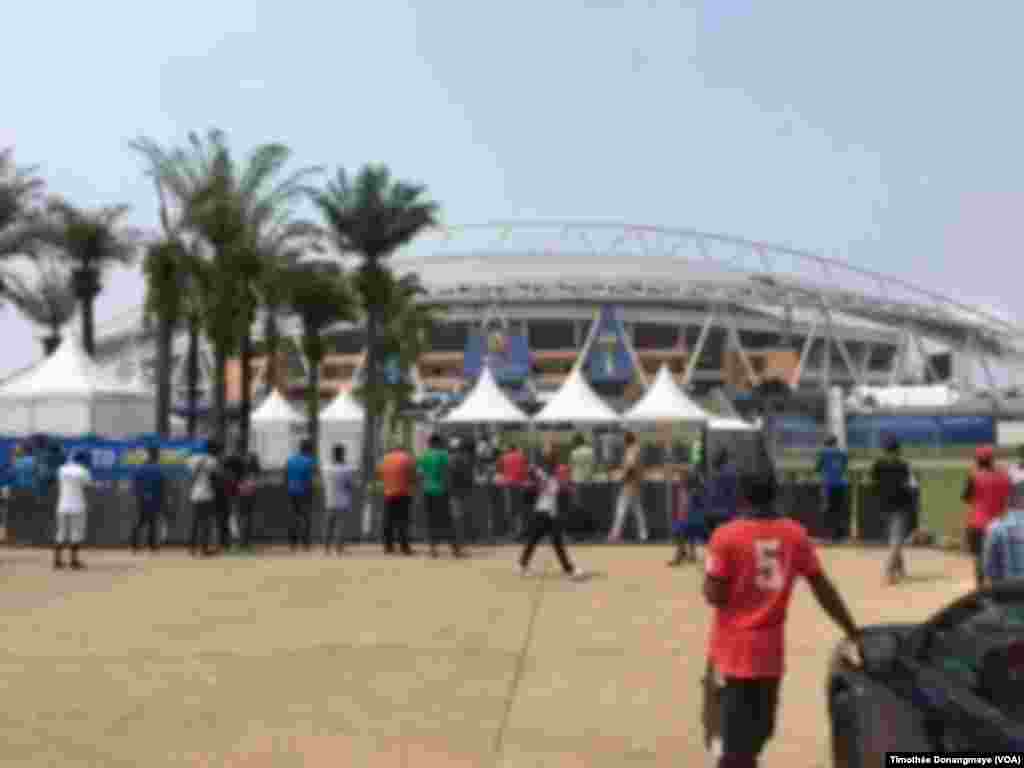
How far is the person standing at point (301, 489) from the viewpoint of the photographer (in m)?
19.5

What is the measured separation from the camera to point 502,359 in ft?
256

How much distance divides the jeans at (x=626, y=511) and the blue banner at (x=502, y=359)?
53914 mm

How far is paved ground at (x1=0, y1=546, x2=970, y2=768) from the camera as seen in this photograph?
23.7ft

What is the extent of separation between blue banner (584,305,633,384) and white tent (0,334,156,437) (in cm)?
6003

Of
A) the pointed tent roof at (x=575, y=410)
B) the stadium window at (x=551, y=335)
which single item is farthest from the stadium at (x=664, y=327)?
the pointed tent roof at (x=575, y=410)

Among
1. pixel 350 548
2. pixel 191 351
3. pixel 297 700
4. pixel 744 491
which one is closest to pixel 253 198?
pixel 191 351

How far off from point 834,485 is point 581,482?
4063 mm

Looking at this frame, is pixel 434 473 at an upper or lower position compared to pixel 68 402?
lower

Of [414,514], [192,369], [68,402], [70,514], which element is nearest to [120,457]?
[70,514]

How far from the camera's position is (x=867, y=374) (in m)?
110

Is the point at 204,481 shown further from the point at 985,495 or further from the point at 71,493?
the point at 985,495

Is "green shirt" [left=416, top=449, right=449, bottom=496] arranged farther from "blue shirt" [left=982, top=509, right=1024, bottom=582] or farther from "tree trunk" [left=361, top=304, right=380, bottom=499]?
"tree trunk" [left=361, top=304, right=380, bottom=499]

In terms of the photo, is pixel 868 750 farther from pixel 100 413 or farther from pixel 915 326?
pixel 915 326

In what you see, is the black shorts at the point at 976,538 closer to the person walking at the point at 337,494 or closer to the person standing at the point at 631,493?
the person standing at the point at 631,493
